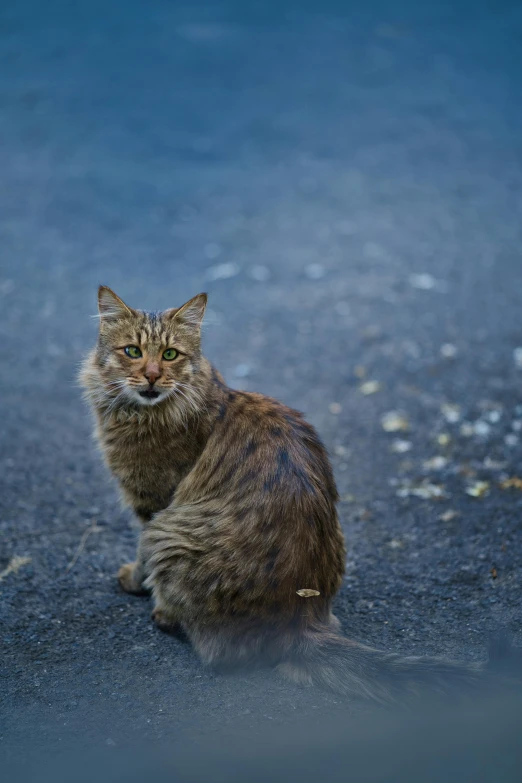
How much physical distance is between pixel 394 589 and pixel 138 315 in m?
2.11

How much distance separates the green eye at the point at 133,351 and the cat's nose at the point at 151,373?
107 millimetres

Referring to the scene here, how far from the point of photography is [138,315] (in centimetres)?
413

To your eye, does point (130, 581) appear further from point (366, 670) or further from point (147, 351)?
point (366, 670)

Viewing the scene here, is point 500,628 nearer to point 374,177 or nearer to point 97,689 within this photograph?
point 97,689

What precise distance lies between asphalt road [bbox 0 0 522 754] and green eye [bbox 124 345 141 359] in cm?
142

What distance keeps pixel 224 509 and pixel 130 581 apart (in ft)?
3.47

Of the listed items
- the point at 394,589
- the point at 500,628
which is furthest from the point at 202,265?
the point at 500,628

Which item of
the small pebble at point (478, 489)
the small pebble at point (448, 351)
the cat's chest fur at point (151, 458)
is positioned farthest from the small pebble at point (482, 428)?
the cat's chest fur at point (151, 458)

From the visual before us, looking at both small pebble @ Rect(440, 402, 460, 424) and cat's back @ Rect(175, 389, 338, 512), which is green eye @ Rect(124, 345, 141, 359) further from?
small pebble @ Rect(440, 402, 460, 424)

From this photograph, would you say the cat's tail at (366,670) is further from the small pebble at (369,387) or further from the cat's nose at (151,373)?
the small pebble at (369,387)

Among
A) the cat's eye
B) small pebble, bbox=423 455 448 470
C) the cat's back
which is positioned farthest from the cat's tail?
small pebble, bbox=423 455 448 470

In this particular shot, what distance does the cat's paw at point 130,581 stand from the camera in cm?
457

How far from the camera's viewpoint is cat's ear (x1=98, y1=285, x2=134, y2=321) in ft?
13.5

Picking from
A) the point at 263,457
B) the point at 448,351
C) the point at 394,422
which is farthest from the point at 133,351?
the point at 448,351
